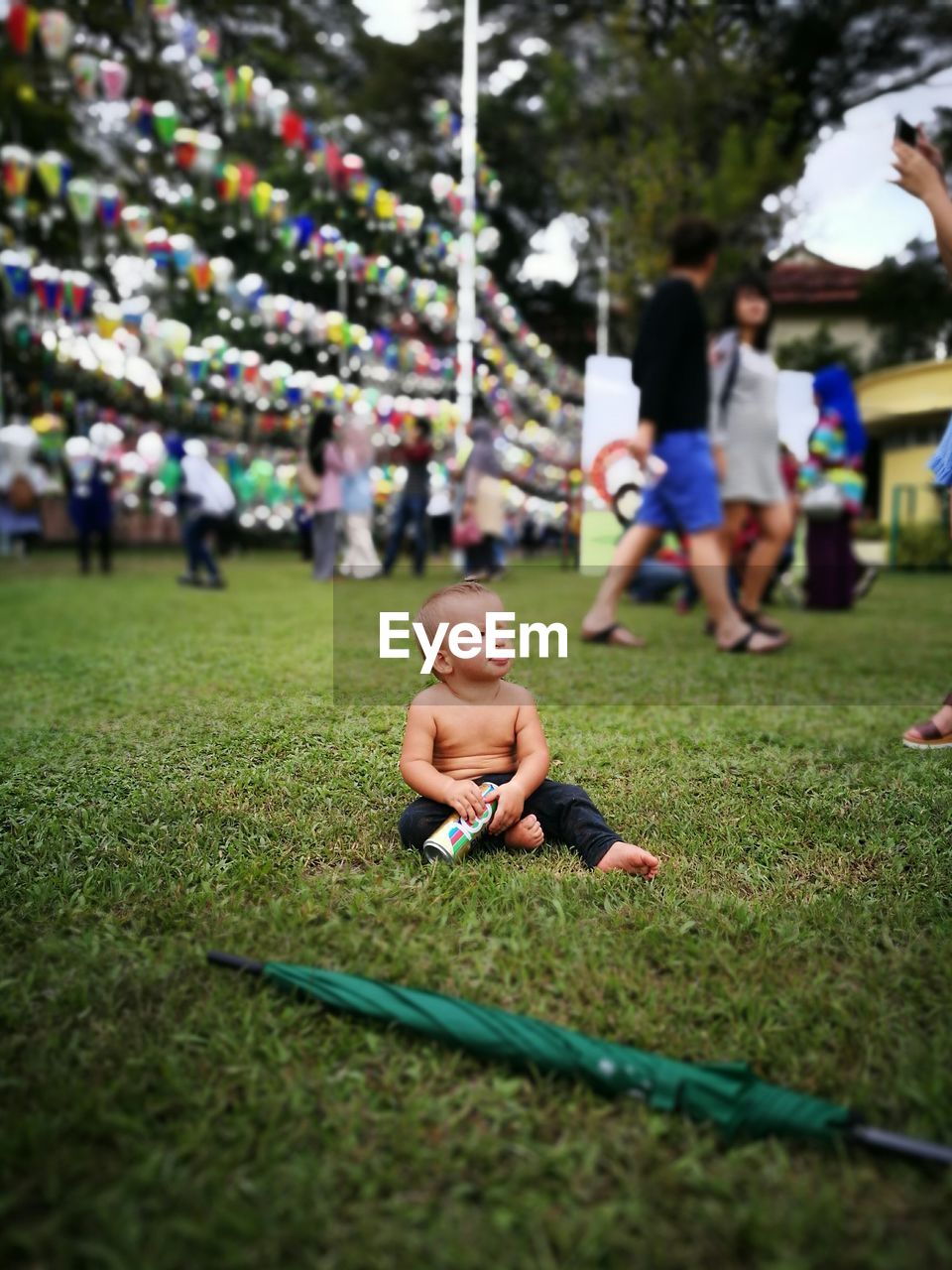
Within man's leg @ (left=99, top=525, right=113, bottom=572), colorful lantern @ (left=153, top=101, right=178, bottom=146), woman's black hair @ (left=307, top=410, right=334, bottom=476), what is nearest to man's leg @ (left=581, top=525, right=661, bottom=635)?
woman's black hair @ (left=307, top=410, right=334, bottom=476)

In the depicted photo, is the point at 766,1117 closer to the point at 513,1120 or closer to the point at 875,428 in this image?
the point at 513,1120

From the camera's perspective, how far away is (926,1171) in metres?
1.12

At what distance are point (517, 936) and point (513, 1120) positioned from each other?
42 centimetres

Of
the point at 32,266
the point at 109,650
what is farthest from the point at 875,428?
the point at 109,650

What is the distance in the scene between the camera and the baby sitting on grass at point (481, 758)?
79.0 inches

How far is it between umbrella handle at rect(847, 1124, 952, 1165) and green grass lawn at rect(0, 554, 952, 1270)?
0.02 metres

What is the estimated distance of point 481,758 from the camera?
Result: 84.7 inches

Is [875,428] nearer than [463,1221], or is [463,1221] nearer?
[463,1221]

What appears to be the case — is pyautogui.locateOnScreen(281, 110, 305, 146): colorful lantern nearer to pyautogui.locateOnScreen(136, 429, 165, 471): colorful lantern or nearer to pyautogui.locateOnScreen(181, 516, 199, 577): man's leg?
pyautogui.locateOnScreen(181, 516, 199, 577): man's leg

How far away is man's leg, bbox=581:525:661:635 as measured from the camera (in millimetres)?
4973

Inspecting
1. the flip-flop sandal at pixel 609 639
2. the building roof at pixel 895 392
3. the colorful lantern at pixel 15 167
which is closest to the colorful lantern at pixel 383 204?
the colorful lantern at pixel 15 167

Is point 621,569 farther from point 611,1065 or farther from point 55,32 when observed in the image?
point 55,32

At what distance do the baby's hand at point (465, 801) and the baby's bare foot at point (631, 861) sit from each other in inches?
10.2

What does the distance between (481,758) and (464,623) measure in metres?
0.31
